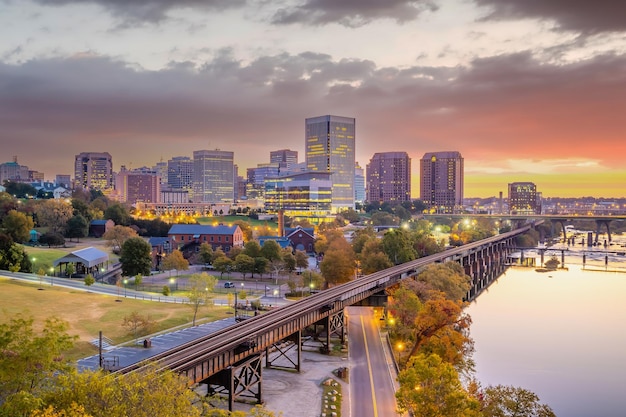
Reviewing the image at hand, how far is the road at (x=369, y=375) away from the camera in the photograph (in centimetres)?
4281

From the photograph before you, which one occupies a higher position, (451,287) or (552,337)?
(451,287)

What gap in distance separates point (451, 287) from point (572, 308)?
31918 mm

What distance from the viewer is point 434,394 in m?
35.0

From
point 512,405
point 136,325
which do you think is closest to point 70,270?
point 136,325

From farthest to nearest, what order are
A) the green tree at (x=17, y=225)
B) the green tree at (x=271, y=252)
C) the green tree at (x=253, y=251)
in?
1. the green tree at (x=253, y=251)
2. the green tree at (x=271, y=252)
3. the green tree at (x=17, y=225)

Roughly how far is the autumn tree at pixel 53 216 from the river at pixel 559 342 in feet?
352

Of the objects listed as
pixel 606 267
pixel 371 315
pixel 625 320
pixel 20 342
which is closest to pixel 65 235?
pixel 371 315

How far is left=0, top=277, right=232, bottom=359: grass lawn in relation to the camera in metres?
55.8

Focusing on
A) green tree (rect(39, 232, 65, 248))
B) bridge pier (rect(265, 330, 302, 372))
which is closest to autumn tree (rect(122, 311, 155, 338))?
bridge pier (rect(265, 330, 302, 372))

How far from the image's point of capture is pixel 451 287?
80438 mm

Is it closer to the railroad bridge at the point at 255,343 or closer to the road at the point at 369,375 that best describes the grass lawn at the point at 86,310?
the railroad bridge at the point at 255,343

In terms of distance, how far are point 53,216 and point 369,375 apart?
113 meters

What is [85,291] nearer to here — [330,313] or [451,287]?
[330,313]

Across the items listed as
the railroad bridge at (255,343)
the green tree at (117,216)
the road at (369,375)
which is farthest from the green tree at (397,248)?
the green tree at (117,216)
